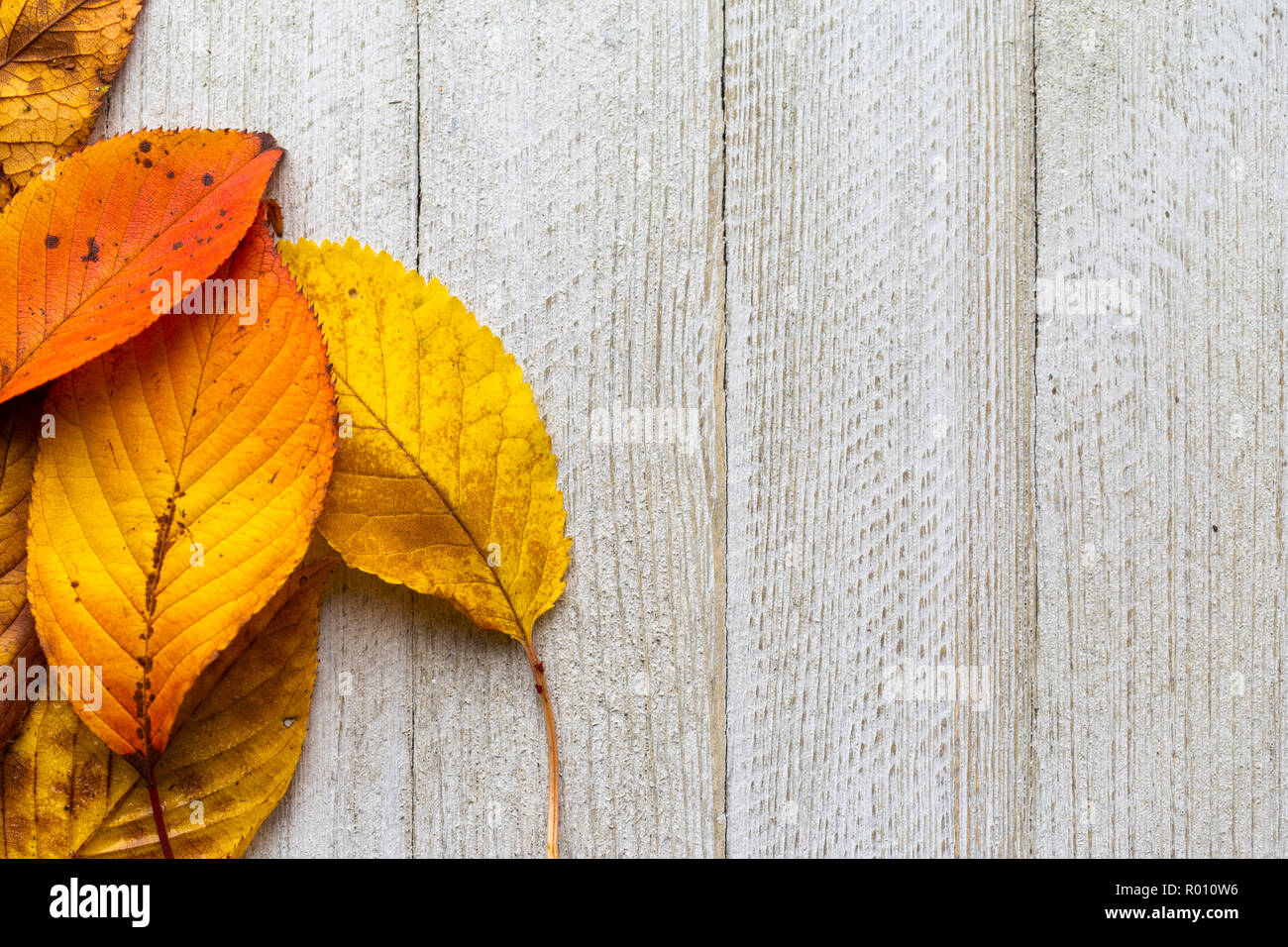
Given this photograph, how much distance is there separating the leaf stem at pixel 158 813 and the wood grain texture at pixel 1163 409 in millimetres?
438

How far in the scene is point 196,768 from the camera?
0.42 meters

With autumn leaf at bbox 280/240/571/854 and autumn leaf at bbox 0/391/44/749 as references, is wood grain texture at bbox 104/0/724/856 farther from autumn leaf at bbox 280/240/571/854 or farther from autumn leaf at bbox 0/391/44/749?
autumn leaf at bbox 0/391/44/749

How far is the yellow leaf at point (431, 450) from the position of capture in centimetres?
42

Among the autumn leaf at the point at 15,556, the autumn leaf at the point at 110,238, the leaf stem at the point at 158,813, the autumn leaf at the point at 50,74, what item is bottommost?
the leaf stem at the point at 158,813

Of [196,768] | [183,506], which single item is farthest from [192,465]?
[196,768]

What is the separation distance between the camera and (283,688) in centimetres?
43

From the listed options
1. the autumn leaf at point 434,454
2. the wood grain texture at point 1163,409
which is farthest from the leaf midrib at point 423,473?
the wood grain texture at point 1163,409

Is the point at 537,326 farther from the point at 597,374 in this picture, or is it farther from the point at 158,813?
the point at 158,813

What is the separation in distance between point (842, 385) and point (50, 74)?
1.42ft

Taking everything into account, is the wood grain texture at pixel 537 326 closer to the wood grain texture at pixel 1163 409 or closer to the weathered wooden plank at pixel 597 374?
the weathered wooden plank at pixel 597 374

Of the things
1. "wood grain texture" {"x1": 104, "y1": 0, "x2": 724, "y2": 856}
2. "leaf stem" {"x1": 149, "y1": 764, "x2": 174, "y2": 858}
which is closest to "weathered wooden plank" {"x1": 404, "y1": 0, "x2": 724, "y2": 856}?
"wood grain texture" {"x1": 104, "y1": 0, "x2": 724, "y2": 856}

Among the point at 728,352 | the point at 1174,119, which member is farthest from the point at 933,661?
the point at 1174,119
